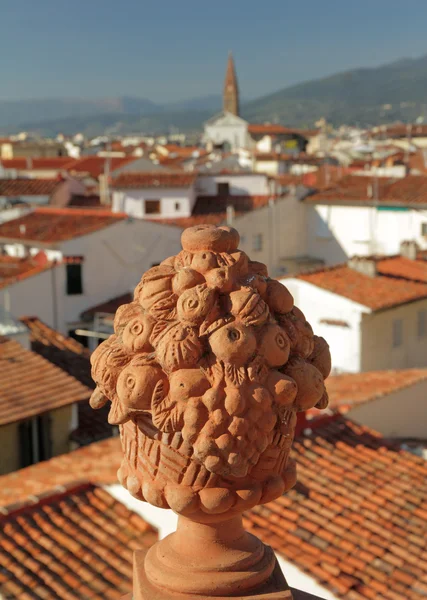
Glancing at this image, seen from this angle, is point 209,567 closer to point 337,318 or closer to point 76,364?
point 76,364

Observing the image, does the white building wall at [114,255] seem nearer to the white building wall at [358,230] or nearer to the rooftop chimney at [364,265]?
the rooftop chimney at [364,265]

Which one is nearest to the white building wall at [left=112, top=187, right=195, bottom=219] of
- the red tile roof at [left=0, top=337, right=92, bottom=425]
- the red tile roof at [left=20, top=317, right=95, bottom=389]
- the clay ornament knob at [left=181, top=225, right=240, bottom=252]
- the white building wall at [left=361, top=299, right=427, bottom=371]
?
the white building wall at [left=361, top=299, right=427, bottom=371]

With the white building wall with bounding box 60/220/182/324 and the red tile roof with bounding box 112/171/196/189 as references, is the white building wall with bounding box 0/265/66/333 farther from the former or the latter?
the red tile roof with bounding box 112/171/196/189

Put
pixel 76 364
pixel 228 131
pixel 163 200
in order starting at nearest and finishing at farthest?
pixel 76 364 < pixel 163 200 < pixel 228 131

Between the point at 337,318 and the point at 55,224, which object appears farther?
the point at 55,224

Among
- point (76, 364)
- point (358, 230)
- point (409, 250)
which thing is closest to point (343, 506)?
point (76, 364)

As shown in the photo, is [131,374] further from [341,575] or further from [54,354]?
[54,354]

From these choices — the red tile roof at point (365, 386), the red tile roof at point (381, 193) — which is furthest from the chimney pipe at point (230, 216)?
the red tile roof at point (365, 386)
